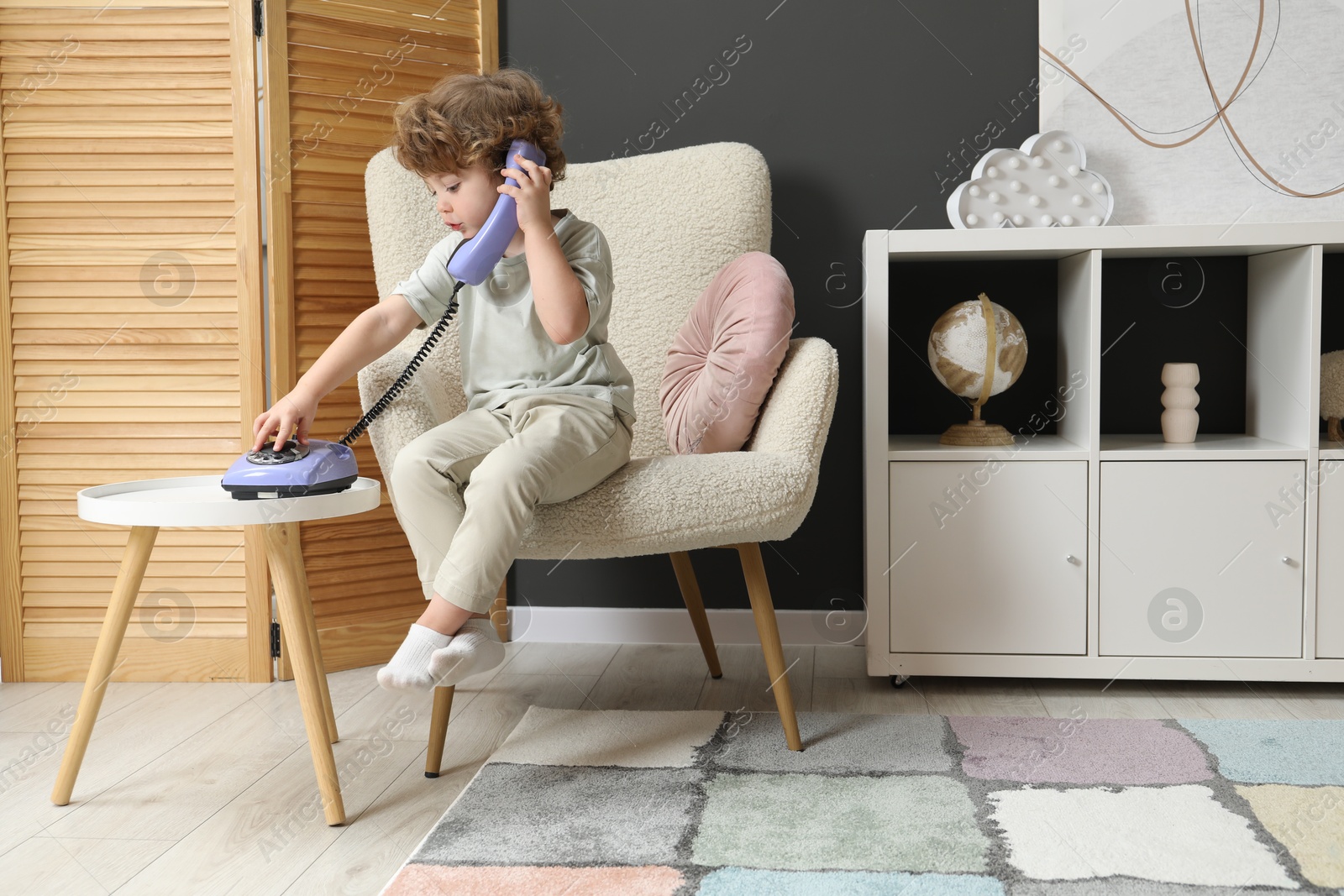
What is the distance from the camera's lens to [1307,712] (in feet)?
5.45

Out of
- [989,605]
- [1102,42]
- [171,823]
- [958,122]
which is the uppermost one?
[1102,42]

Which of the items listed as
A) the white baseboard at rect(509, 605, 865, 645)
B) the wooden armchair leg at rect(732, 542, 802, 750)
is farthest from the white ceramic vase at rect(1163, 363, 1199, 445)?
the wooden armchair leg at rect(732, 542, 802, 750)

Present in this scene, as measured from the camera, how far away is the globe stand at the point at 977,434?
1.83 meters

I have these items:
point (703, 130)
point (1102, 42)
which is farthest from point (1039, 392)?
point (703, 130)

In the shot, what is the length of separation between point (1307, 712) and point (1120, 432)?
2.16ft

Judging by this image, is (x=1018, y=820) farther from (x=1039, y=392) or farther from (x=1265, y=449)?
(x=1039, y=392)

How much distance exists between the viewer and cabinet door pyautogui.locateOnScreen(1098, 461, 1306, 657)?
1734 mm

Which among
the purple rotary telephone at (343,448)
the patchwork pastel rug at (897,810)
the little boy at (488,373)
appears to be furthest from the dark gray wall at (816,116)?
the purple rotary telephone at (343,448)

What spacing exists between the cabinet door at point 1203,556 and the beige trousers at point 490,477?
36.2 inches

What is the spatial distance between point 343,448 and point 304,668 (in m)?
0.29

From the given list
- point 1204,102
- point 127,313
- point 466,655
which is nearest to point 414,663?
point 466,655

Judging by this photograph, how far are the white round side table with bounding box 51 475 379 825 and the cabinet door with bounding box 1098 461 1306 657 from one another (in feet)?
4.15

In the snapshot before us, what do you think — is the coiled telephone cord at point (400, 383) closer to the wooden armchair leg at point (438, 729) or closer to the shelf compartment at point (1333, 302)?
the wooden armchair leg at point (438, 729)

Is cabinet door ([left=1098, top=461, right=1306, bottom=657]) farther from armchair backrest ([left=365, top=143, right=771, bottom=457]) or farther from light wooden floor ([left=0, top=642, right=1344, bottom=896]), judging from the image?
armchair backrest ([left=365, top=143, right=771, bottom=457])
